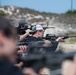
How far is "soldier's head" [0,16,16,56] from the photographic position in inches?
101

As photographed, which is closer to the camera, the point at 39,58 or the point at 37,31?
the point at 39,58

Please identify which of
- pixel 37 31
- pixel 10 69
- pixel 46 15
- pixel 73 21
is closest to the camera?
pixel 10 69

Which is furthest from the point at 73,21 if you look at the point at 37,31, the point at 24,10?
the point at 24,10

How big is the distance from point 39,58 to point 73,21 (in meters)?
41.5

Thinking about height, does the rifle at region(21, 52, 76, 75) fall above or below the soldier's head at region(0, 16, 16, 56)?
below

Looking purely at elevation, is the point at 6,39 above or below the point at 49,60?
above

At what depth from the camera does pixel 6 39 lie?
2.60 metres

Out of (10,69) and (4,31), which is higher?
(4,31)

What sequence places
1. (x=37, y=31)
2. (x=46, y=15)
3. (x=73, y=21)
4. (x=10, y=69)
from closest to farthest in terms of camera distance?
(x=10, y=69) → (x=37, y=31) → (x=73, y=21) → (x=46, y=15)

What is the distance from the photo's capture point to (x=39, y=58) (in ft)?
8.68

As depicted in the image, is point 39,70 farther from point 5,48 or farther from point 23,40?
point 23,40

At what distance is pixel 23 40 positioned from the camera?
30.5 ft

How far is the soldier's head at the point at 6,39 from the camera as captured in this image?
8.44 ft

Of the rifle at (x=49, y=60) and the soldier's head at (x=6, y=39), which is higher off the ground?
the soldier's head at (x=6, y=39)
